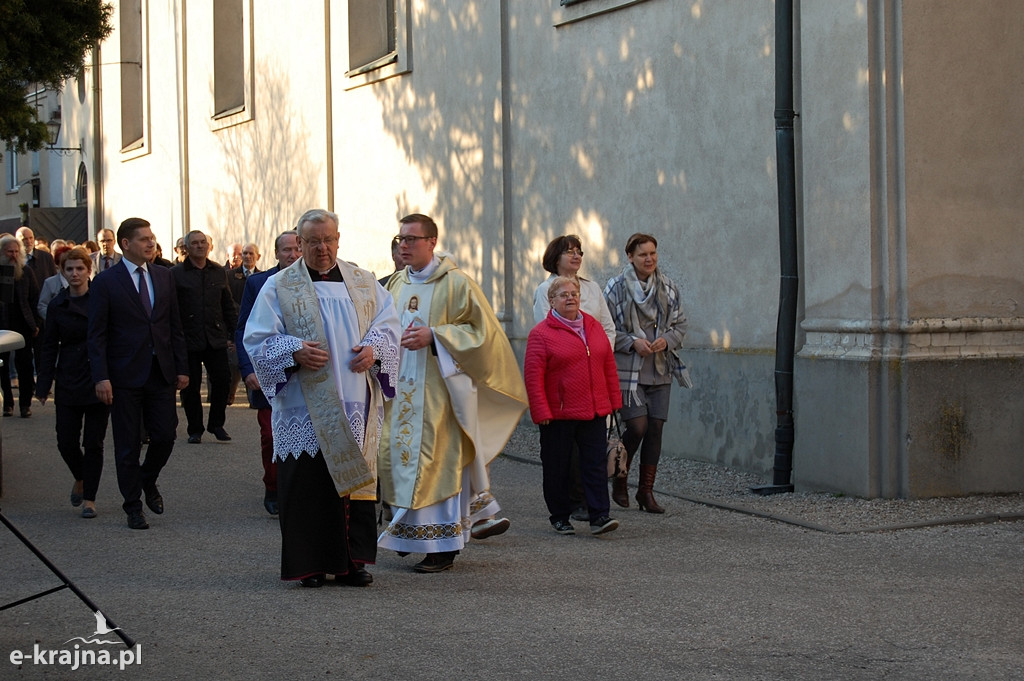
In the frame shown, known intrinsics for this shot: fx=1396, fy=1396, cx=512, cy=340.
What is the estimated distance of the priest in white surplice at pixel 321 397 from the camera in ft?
22.3

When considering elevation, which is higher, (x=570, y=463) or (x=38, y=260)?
(x=38, y=260)

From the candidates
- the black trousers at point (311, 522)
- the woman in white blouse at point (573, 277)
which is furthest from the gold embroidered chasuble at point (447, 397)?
the woman in white blouse at point (573, 277)

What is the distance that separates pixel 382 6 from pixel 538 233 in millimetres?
6095

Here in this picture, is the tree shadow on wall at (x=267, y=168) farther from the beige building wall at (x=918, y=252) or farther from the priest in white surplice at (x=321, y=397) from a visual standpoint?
the priest in white surplice at (x=321, y=397)

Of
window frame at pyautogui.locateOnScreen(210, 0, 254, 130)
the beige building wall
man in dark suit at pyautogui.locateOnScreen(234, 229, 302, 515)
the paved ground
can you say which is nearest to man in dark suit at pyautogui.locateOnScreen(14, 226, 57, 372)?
window frame at pyautogui.locateOnScreen(210, 0, 254, 130)

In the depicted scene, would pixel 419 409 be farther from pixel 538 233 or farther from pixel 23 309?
pixel 23 309

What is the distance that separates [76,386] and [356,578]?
340 cm

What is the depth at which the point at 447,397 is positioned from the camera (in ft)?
25.2

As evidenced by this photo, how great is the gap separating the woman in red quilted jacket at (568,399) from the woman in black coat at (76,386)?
3.04 meters

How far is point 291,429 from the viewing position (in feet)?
22.5

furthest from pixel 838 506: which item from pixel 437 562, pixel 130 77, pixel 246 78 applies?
pixel 130 77

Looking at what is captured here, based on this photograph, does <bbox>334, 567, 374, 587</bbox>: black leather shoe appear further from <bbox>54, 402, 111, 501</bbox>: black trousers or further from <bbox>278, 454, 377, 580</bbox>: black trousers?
<bbox>54, 402, 111, 501</bbox>: black trousers

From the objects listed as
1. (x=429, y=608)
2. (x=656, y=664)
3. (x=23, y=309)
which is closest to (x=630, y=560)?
(x=429, y=608)

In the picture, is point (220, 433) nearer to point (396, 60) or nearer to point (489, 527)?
point (489, 527)
